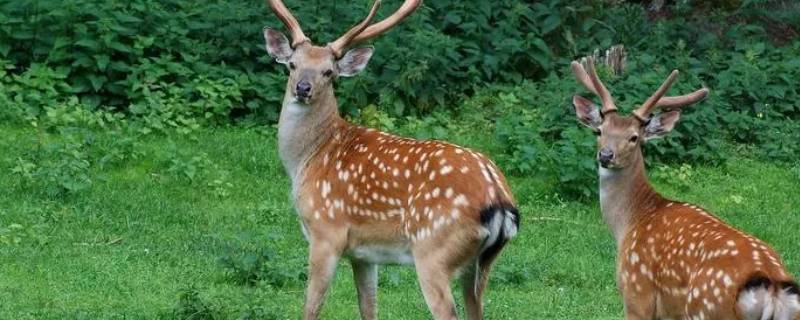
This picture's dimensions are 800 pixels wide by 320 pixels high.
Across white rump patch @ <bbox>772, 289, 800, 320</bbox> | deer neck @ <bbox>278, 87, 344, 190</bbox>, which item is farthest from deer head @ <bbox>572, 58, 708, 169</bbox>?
white rump patch @ <bbox>772, 289, 800, 320</bbox>

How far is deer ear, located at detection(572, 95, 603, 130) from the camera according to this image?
10.2m

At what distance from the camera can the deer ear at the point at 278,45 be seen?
10430 mm

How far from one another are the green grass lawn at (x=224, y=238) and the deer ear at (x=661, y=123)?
121 centimetres

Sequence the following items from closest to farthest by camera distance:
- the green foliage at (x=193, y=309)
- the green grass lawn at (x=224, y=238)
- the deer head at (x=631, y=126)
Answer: the green foliage at (x=193, y=309), the deer head at (x=631, y=126), the green grass lawn at (x=224, y=238)

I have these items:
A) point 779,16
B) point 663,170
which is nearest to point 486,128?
point 663,170

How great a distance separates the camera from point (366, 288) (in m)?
9.52

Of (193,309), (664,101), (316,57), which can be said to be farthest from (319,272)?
(664,101)

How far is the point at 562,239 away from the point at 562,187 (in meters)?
1.07

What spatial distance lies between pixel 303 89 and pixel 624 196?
185cm

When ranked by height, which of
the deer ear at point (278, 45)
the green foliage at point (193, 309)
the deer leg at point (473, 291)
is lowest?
the green foliage at point (193, 309)

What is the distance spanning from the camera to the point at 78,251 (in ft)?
36.1

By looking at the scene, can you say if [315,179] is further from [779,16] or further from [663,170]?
[779,16]

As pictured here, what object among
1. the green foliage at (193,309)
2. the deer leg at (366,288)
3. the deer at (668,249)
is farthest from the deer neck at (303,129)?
the deer at (668,249)

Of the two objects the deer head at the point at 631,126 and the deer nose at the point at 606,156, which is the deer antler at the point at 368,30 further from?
the deer nose at the point at 606,156
